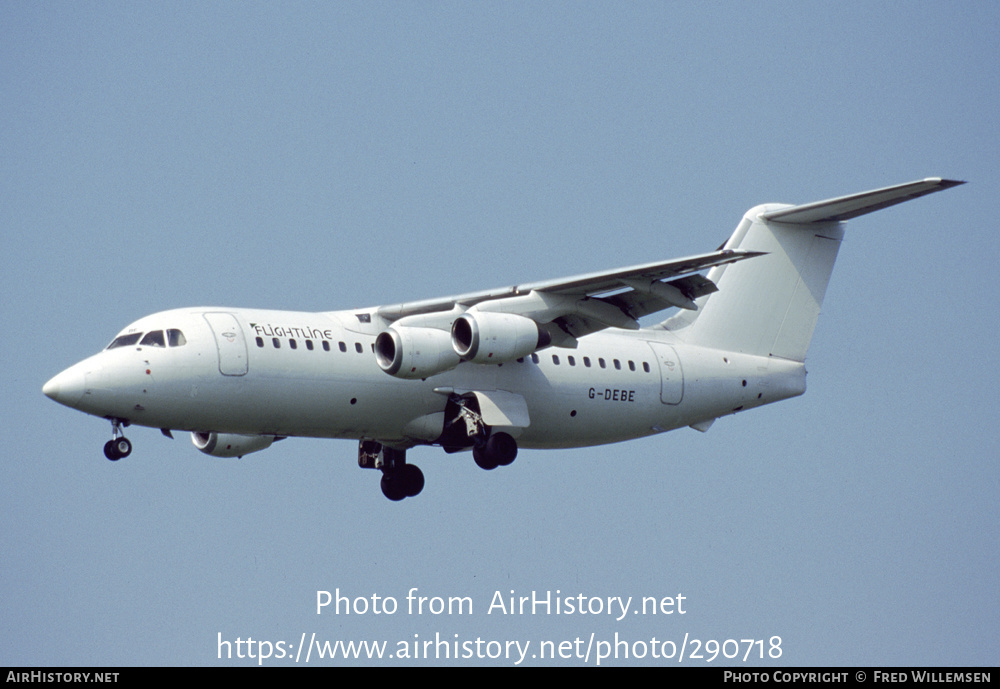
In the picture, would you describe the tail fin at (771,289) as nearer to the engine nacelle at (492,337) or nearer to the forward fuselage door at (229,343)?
the engine nacelle at (492,337)

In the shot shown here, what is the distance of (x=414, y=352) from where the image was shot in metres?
19.8

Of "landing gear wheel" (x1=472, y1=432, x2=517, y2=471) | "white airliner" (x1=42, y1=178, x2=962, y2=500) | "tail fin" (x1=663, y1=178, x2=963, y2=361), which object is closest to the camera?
"white airliner" (x1=42, y1=178, x2=962, y2=500)

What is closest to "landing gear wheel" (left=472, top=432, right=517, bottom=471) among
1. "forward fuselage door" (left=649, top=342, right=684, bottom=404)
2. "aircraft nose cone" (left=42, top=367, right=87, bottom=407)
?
"forward fuselage door" (left=649, top=342, right=684, bottom=404)

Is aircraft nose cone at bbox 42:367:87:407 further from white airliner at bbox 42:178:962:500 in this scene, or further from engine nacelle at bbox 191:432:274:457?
engine nacelle at bbox 191:432:274:457

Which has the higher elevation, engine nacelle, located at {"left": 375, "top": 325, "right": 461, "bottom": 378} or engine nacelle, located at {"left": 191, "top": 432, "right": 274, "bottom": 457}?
engine nacelle, located at {"left": 375, "top": 325, "right": 461, "bottom": 378}

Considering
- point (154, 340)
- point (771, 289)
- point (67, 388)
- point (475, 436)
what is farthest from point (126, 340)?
point (771, 289)

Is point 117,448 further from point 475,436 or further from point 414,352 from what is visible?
point 475,436

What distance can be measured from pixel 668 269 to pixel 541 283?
1824mm

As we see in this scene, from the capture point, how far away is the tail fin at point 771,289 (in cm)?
2361

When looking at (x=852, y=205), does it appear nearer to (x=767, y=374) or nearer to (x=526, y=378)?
(x=767, y=374)

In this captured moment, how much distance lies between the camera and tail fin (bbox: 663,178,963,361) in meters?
23.6

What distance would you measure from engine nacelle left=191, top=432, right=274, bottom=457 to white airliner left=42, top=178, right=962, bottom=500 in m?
0.02

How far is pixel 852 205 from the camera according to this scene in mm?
21719
